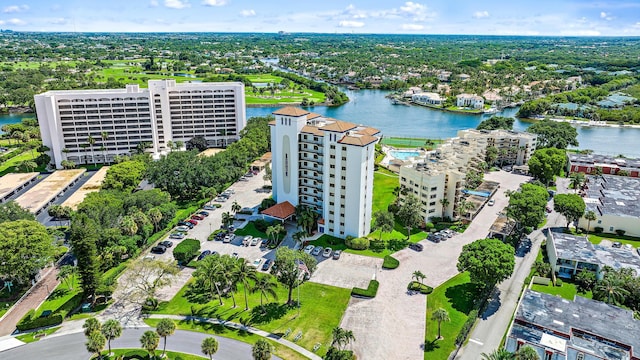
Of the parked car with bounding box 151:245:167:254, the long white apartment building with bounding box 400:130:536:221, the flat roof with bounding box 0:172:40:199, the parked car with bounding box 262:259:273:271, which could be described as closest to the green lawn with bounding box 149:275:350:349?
the parked car with bounding box 262:259:273:271

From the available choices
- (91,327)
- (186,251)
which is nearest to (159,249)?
(186,251)

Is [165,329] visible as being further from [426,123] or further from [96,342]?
[426,123]

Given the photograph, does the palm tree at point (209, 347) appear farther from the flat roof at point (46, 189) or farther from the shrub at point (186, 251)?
the flat roof at point (46, 189)

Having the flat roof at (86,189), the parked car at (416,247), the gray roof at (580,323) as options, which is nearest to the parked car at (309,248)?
the parked car at (416,247)

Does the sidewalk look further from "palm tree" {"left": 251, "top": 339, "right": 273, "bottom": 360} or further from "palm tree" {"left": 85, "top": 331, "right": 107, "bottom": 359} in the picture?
"palm tree" {"left": 251, "top": 339, "right": 273, "bottom": 360}

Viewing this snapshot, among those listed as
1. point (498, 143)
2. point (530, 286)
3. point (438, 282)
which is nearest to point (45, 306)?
point (438, 282)

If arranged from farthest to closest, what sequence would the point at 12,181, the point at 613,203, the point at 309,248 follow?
the point at 12,181
the point at 613,203
the point at 309,248

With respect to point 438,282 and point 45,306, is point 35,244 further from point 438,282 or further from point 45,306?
point 438,282
